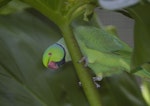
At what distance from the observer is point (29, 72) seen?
61 centimetres

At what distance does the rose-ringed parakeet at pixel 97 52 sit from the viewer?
55cm

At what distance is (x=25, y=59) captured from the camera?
0.61 meters

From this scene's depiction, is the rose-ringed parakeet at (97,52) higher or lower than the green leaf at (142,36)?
lower

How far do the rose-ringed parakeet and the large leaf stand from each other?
0.03 meters

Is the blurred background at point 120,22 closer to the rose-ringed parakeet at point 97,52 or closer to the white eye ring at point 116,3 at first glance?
the rose-ringed parakeet at point 97,52

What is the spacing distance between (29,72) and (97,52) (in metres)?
0.12

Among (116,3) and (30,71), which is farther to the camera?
(30,71)

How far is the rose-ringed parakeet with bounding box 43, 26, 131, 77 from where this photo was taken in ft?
1.81

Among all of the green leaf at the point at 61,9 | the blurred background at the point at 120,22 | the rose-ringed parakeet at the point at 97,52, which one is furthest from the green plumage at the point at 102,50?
the blurred background at the point at 120,22

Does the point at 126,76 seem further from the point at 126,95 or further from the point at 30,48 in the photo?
the point at 30,48

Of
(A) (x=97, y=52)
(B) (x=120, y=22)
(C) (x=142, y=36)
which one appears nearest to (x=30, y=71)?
(A) (x=97, y=52)

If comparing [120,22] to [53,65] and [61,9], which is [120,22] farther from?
[61,9]

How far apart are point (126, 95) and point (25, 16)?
24 centimetres

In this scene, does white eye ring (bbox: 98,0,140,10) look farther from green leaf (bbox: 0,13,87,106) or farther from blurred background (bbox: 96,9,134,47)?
blurred background (bbox: 96,9,134,47)
